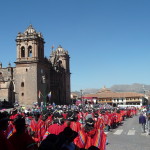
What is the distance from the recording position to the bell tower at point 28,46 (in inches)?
2414

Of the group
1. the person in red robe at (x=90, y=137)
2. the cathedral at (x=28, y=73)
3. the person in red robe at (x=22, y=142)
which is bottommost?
the person in red robe at (x=90, y=137)

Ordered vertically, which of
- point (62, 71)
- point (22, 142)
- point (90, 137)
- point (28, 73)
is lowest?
point (90, 137)

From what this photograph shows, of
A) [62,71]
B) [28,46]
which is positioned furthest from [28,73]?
[62,71]

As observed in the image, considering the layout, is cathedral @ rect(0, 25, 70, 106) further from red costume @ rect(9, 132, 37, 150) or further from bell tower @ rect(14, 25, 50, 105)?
red costume @ rect(9, 132, 37, 150)

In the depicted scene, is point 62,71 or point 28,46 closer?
point 28,46

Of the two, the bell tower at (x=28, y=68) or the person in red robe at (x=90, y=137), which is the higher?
the bell tower at (x=28, y=68)

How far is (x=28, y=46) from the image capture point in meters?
62.0

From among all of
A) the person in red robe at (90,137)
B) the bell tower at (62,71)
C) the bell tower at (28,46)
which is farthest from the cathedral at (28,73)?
the person in red robe at (90,137)

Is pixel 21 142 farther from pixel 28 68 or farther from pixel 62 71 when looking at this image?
pixel 62 71

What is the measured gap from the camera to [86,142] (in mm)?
7492

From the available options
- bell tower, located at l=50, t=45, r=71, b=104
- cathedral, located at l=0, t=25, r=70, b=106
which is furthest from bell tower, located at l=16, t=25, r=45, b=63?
bell tower, located at l=50, t=45, r=71, b=104

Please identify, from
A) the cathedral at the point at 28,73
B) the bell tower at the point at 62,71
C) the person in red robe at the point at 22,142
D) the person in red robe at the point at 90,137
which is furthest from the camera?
the bell tower at the point at 62,71

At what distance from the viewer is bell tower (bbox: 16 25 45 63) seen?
201ft

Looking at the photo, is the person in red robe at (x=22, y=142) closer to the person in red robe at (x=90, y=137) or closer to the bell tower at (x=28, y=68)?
the person in red robe at (x=90, y=137)
